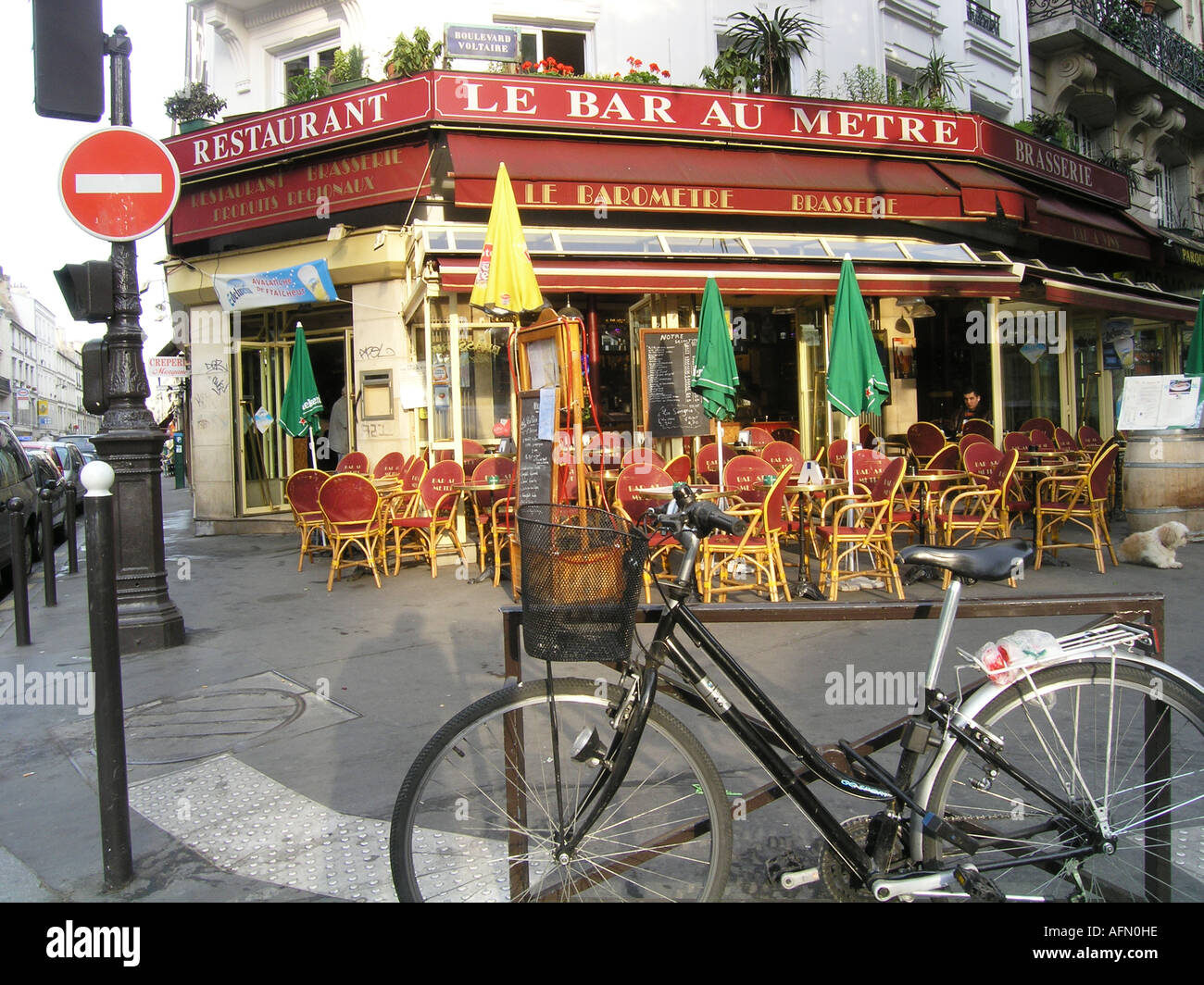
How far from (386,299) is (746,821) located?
10.2 metres

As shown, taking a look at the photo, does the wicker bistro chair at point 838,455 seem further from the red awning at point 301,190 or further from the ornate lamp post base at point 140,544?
the ornate lamp post base at point 140,544

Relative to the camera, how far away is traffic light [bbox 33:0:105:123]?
413cm

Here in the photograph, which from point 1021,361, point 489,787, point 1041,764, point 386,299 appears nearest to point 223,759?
point 489,787

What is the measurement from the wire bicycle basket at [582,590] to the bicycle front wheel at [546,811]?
175 millimetres

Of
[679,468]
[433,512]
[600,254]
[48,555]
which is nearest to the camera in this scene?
[48,555]

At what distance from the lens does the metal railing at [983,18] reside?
17.2 m

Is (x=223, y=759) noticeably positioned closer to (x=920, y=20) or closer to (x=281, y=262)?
(x=281, y=262)

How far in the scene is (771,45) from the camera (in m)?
13.5

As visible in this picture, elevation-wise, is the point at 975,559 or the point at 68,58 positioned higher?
the point at 68,58

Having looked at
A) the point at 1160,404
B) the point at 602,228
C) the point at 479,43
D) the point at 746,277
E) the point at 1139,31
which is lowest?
the point at 1160,404

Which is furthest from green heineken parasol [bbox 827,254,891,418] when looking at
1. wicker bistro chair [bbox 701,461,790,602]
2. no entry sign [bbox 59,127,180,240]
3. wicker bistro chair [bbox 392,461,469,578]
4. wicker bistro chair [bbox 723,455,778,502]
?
no entry sign [bbox 59,127,180,240]

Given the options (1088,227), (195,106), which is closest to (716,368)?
(195,106)

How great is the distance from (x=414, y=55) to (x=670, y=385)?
562cm

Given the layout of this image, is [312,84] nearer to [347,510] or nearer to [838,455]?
[347,510]
